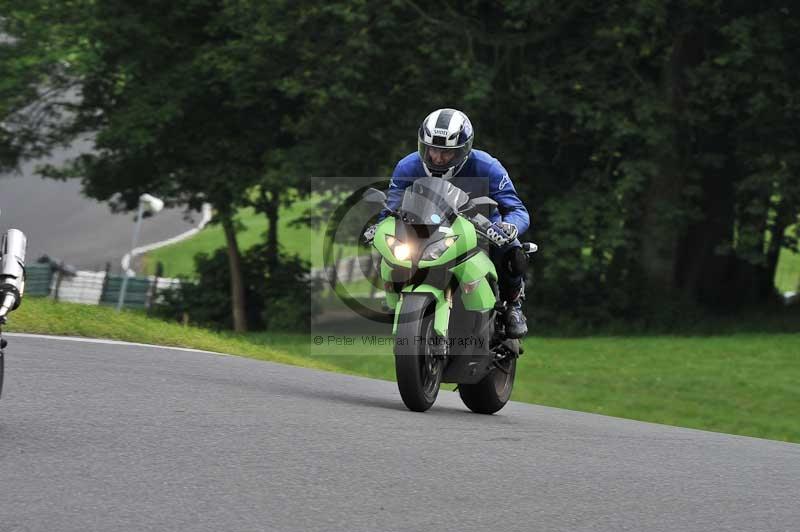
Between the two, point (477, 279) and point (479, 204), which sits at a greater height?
point (479, 204)

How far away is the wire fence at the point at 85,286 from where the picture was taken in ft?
144

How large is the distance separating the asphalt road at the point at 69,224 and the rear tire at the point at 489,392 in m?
44.3

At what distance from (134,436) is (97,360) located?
3774 mm

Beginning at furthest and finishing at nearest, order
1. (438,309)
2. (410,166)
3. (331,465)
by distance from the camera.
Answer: (410,166) → (438,309) → (331,465)

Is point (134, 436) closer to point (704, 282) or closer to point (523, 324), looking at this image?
point (523, 324)

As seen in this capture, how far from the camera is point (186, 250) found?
6066 centimetres

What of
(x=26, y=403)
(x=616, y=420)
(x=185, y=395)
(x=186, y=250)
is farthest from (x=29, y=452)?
(x=186, y=250)

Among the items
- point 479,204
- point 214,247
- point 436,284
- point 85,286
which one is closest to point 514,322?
point 436,284

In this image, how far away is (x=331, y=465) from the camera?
23.5 ft

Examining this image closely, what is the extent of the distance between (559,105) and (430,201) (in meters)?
21.3

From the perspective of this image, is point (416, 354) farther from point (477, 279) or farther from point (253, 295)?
point (253, 295)

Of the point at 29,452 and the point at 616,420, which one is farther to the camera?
the point at 616,420

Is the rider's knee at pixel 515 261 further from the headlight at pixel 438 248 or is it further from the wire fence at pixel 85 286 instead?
the wire fence at pixel 85 286

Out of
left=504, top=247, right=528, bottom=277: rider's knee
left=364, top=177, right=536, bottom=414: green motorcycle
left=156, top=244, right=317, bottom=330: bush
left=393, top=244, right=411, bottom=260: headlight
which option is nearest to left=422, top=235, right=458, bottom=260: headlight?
left=364, top=177, right=536, bottom=414: green motorcycle
